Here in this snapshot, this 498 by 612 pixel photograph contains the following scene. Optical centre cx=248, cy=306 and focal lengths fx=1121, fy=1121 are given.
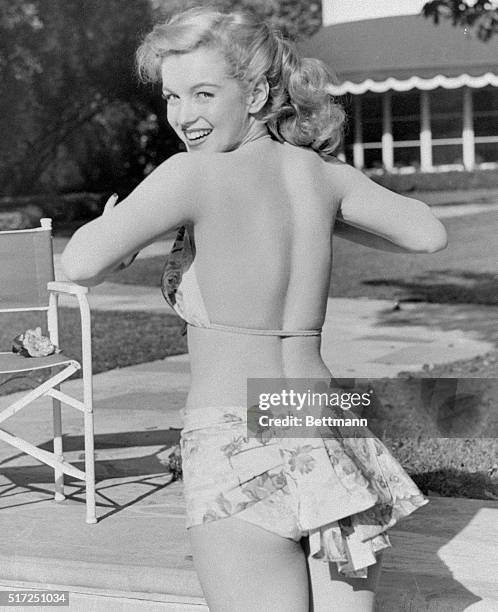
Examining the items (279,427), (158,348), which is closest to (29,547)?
(279,427)

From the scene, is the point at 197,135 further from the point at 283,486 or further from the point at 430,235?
the point at 283,486

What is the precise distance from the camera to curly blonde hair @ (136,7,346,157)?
1.84 metres

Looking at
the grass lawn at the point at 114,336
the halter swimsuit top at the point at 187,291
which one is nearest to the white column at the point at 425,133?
the grass lawn at the point at 114,336

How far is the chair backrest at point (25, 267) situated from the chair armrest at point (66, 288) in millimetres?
137

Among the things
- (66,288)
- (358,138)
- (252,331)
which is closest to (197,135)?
(252,331)

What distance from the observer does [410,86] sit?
2077 centimetres

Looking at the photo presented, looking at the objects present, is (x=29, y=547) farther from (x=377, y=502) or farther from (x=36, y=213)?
(x=36, y=213)

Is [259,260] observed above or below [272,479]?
above

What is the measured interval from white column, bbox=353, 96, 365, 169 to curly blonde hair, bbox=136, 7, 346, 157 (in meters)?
20.5

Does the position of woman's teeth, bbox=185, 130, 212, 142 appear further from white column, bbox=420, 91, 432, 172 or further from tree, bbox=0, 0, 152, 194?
white column, bbox=420, 91, 432, 172

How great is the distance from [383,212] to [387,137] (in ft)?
69.2

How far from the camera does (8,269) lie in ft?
12.8

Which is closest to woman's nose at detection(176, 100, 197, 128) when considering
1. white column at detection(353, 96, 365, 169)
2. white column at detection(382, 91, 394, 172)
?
white column at detection(353, 96, 365, 169)

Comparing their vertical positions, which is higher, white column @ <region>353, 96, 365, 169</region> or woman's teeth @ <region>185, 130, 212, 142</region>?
woman's teeth @ <region>185, 130, 212, 142</region>
